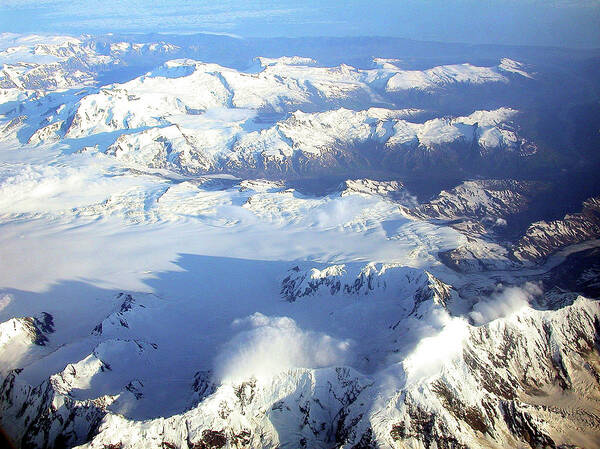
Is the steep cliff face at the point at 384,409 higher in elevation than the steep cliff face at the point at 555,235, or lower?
higher

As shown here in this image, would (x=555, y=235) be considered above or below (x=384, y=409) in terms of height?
below

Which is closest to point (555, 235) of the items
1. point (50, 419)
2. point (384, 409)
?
point (384, 409)

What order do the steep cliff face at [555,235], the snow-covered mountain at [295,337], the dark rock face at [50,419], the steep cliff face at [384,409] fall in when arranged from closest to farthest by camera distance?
the steep cliff face at [384,409] → the dark rock face at [50,419] → the snow-covered mountain at [295,337] → the steep cliff face at [555,235]

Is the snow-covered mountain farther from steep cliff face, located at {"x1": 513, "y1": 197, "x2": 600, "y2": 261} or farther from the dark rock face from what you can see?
steep cliff face, located at {"x1": 513, "y1": 197, "x2": 600, "y2": 261}

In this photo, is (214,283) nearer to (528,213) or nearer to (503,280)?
(503,280)

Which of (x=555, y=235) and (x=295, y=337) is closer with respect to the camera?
(x=295, y=337)

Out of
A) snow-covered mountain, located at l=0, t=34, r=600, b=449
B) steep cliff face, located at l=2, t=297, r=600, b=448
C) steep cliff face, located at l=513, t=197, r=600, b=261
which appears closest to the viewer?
steep cliff face, located at l=2, t=297, r=600, b=448

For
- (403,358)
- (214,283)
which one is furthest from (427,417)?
(214,283)

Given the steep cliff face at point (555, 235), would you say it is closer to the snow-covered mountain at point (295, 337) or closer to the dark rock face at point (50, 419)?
the snow-covered mountain at point (295, 337)

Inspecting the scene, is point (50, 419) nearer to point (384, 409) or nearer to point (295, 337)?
point (295, 337)

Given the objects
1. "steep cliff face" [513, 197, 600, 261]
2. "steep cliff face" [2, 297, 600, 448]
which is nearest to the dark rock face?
"steep cliff face" [2, 297, 600, 448]

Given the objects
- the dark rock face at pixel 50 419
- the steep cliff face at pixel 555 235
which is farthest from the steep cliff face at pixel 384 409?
the steep cliff face at pixel 555 235
